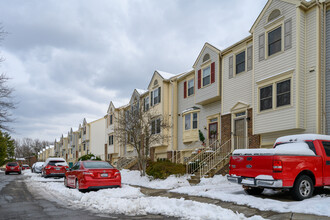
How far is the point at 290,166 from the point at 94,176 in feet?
25.2

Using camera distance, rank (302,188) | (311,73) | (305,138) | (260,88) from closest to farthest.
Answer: (302,188), (305,138), (311,73), (260,88)

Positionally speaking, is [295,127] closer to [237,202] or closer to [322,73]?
[322,73]

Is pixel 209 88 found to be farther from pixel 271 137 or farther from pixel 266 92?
pixel 271 137

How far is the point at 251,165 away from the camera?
9867 millimetres

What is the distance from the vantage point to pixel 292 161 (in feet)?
30.2

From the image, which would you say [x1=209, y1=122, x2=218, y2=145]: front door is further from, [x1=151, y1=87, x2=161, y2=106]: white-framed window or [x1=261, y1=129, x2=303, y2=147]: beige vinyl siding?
[x1=151, y1=87, x2=161, y2=106]: white-framed window

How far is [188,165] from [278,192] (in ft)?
22.2

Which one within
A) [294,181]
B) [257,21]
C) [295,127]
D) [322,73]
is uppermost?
[257,21]

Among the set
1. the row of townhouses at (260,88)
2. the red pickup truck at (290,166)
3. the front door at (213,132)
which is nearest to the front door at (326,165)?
the red pickup truck at (290,166)

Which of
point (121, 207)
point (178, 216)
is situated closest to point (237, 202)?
point (178, 216)

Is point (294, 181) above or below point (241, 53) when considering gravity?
below

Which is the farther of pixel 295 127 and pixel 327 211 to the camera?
pixel 295 127

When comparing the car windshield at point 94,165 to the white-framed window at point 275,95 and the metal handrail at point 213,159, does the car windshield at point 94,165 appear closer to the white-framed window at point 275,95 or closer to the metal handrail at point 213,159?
the metal handrail at point 213,159

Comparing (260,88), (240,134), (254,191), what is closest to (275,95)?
(260,88)
